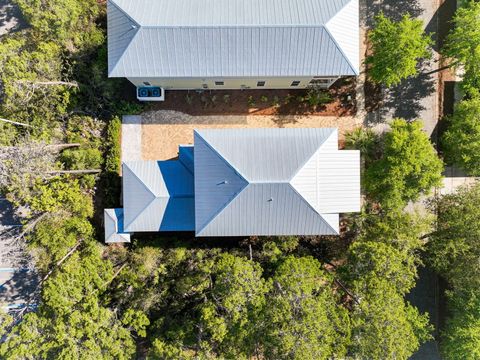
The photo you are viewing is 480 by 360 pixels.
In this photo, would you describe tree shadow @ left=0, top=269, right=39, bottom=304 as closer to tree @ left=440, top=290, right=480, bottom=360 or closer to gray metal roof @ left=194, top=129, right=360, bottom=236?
gray metal roof @ left=194, top=129, right=360, bottom=236

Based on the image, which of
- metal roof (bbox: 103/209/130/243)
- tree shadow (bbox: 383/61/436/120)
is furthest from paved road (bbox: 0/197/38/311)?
tree shadow (bbox: 383/61/436/120)

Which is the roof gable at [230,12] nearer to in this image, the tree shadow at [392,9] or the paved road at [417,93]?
the tree shadow at [392,9]

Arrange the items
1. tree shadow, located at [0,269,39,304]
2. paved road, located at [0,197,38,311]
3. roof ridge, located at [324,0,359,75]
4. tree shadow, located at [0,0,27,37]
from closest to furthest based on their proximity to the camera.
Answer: roof ridge, located at [324,0,359,75], tree shadow, located at [0,0,27,37], paved road, located at [0,197,38,311], tree shadow, located at [0,269,39,304]

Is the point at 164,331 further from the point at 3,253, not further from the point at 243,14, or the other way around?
the point at 243,14

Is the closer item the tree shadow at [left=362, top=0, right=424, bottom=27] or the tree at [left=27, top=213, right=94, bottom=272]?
the tree at [left=27, top=213, right=94, bottom=272]

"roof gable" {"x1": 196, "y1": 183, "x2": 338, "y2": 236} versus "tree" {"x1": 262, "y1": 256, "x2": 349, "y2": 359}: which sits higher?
"roof gable" {"x1": 196, "y1": 183, "x2": 338, "y2": 236}

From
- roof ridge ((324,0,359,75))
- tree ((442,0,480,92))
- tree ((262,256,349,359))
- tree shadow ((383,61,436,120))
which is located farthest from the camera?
tree shadow ((383,61,436,120))
